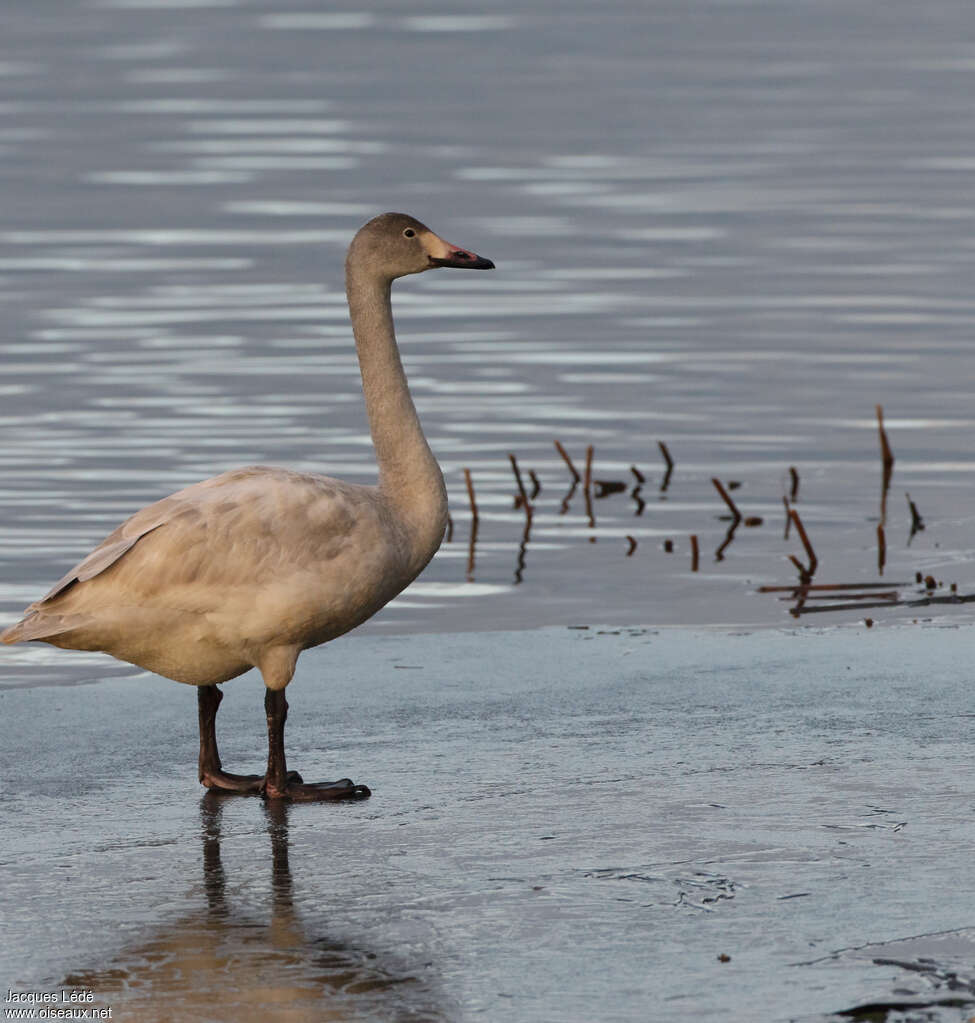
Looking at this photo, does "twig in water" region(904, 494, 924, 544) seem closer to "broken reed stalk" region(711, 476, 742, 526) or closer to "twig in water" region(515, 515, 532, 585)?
"broken reed stalk" region(711, 476, 742, 526)

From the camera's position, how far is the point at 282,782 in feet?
24.3

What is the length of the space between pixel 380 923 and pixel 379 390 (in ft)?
9.42

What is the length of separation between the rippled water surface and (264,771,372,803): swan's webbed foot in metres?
2.94

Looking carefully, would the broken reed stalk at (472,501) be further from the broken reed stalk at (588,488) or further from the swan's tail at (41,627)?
the swan's tail at (41,627)

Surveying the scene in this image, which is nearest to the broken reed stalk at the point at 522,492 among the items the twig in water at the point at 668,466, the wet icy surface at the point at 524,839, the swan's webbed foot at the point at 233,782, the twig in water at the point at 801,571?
the twig in water at the point at 668,466

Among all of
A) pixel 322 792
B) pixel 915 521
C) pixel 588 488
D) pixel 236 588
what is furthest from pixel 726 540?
pixel 322 792

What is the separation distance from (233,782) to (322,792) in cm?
42

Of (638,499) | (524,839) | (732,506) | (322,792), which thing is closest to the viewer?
(524,839)

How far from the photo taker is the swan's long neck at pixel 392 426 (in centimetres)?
795

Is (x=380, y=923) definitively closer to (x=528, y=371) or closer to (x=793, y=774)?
(x=793, y=774)

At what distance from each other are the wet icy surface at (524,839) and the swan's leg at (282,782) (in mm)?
77

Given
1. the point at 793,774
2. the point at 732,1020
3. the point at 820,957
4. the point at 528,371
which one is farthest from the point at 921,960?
the point at 528,371

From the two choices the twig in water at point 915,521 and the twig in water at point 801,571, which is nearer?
the twig in water at point 801,571

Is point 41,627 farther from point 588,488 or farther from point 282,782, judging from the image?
point 588,488
